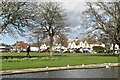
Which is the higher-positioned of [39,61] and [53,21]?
[53,21]

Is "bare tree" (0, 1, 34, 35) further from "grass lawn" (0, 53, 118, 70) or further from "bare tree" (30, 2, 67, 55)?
"bare tree" (30, 2, 67, 55)

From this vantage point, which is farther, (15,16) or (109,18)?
(109,18)

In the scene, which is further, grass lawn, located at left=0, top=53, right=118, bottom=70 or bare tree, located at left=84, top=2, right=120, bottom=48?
bare tree, located at left=84, top=2, right=120, bottom=48

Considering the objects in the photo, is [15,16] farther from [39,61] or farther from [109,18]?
[109,18]

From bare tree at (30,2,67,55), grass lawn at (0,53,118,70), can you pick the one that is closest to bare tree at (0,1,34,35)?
grass lawn at (0,53,118,70)

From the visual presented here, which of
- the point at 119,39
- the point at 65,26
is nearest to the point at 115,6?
the point at 119,39

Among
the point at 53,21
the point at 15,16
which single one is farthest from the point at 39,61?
the point at 53,21

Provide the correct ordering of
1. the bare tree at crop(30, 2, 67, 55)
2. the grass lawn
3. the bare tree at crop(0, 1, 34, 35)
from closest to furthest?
1. the grass lawn
2. the bare tree at crop(0, 1, 34, 35)
3. the bare tree at crop(30, 2, 67, 55)

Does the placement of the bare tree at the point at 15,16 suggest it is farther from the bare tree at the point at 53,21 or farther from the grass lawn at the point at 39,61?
the bare tree at the point at 53,21

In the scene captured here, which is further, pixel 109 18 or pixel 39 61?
pixel 109 18

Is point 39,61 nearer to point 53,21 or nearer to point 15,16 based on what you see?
point 15,16

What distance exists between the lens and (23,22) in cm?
2747

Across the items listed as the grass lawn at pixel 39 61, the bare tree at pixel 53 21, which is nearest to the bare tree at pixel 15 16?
the grass lawn at pixel 39 61

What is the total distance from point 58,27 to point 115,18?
25.9 ft
